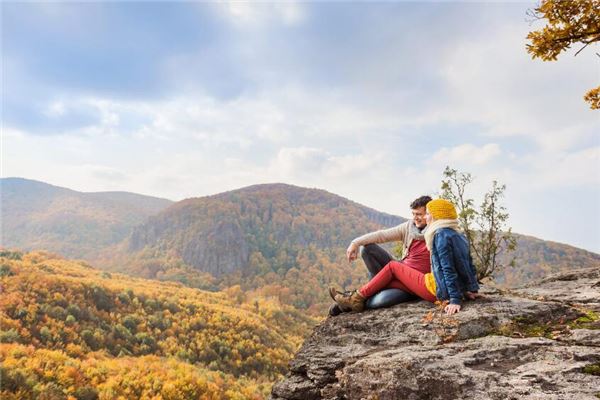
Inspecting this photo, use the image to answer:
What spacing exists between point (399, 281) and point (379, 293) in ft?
1.36

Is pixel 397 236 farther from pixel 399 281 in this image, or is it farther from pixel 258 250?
pixel 258 250

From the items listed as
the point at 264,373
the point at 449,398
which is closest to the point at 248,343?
the point at 264,373

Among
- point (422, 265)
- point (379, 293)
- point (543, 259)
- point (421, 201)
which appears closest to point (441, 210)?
point (421, 201)

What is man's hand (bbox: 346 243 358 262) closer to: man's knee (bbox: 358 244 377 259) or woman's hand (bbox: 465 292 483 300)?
man's knee (bbox: 358 244 377 259)

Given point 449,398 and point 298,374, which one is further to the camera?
point 298,374

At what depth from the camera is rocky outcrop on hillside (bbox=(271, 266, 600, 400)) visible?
11.3 feet

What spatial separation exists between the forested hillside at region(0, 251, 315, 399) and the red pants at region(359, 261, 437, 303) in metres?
17.8

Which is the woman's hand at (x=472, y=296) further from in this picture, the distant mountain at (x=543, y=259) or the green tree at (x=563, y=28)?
the distant mountain at (x=543, y=259)

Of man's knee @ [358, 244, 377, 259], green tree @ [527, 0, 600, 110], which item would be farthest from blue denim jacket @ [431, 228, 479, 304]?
green tree @ [527, 0, 600, 110]

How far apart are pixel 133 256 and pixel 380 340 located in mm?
180993

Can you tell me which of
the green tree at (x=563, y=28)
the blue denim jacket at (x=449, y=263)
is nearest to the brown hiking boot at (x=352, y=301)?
the blue denim jacket at (x=449, y=263)

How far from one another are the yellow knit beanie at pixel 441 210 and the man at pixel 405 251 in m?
0.68

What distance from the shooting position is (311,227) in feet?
612

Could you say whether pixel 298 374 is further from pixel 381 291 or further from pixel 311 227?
pixel 311 227
